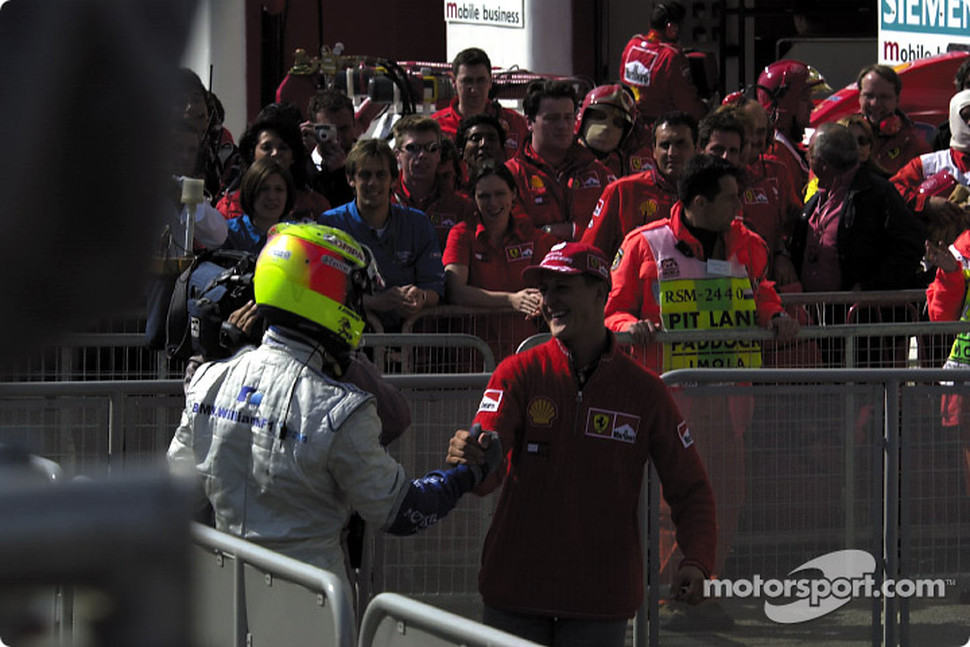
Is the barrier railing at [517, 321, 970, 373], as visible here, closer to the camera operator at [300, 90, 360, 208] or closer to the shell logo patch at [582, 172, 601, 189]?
the shell logo patch at [582, 172, 601, 189]

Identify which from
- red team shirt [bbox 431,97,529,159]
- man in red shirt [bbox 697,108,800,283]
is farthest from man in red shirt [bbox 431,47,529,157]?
man in red shirt [bbox 697,108,800,283]

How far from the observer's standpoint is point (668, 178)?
26.5 feet

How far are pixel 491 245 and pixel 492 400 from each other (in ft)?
10.5

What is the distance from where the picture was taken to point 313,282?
4082 mm

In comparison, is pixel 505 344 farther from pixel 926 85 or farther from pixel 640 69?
pixel 926 85

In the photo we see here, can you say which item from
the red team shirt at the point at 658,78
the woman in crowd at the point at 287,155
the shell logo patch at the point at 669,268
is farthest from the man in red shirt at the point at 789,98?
the shell logo patch at the point at 669,268

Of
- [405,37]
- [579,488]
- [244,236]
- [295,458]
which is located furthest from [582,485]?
[405,37]

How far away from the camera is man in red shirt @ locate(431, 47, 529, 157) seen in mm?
9898

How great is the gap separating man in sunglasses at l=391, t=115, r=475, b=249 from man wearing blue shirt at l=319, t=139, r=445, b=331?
23.9 inches

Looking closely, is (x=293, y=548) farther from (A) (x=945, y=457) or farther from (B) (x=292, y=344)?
(A) (x=945, y=457)

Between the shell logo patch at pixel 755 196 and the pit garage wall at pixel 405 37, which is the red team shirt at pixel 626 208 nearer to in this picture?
the shell logo patch at pixel 755 196

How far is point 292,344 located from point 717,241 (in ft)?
10.5

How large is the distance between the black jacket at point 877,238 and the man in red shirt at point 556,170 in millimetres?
1294

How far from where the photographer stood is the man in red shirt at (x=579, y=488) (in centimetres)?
479
